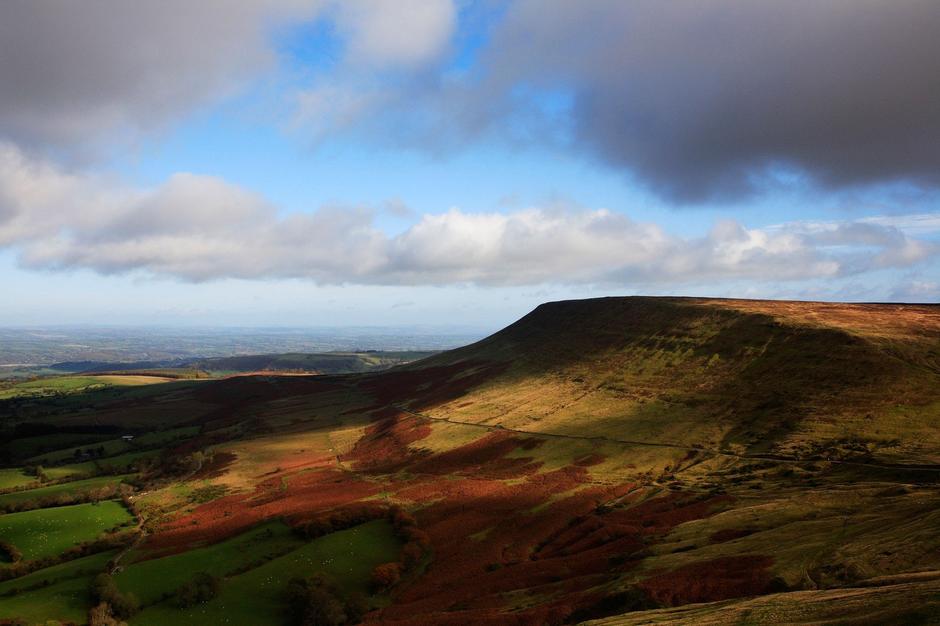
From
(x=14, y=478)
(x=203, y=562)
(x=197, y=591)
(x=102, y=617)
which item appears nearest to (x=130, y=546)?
(x=203, y=562)

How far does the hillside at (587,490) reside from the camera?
→ 33.9m

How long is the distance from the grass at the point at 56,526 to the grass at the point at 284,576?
82.2ft

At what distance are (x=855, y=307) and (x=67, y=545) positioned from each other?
12403cm

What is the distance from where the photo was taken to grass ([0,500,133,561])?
60.3 meters

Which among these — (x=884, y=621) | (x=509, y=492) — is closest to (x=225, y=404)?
(x=509, y=492)

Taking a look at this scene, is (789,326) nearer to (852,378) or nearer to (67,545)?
(852,378)

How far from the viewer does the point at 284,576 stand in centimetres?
4772

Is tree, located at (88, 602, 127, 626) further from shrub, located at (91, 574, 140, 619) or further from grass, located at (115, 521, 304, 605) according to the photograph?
grass, located at (115, 521, 304, 605)

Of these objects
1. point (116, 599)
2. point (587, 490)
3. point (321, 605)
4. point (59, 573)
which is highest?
point (587, 490)

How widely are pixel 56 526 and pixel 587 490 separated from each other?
6136 centimetres

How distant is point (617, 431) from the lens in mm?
76688

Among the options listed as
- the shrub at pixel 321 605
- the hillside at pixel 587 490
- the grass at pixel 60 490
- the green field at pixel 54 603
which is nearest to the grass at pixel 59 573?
the hillside at pixel 587 490

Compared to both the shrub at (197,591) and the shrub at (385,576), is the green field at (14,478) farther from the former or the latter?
the shrub at (385,576)

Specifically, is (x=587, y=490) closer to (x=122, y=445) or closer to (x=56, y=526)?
(x=56, y=526)
